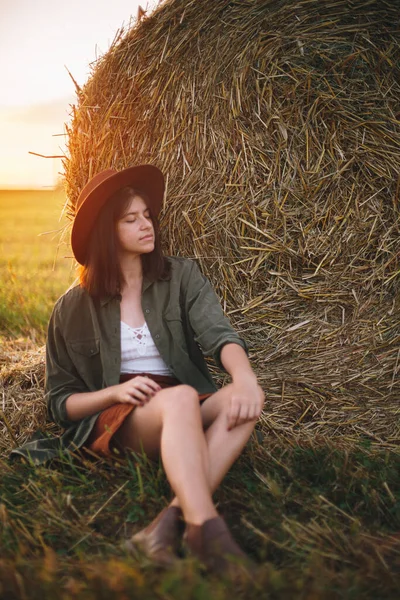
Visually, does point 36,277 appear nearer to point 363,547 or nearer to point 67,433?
A: point 67,433

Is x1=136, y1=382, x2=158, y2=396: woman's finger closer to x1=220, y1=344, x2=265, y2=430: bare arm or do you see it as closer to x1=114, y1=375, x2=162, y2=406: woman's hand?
x1=114, y1=375, x2=162, y2=406: woman's hand

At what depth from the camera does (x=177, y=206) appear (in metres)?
3.17

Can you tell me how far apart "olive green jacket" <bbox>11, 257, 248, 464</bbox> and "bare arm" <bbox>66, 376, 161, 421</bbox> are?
0.17 ft

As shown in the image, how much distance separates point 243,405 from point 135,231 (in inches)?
32.5

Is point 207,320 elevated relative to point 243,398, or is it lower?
elevated

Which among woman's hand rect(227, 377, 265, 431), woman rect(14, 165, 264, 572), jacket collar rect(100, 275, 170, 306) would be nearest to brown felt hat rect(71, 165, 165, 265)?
woman rect(14, 165, 264, 572)

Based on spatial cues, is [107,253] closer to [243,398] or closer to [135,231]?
[135,231]

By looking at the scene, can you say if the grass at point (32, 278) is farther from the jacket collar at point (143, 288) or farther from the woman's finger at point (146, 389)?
the woman's finger at point (146, 389)

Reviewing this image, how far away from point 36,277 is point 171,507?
14.0ft

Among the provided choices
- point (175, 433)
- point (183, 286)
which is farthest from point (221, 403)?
point (183, 286)

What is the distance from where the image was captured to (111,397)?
2.32 meters

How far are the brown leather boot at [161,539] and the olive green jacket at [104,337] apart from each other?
0.70 meters

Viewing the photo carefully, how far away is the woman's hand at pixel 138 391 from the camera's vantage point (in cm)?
222

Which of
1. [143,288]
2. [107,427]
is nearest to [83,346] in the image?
[143,288]
